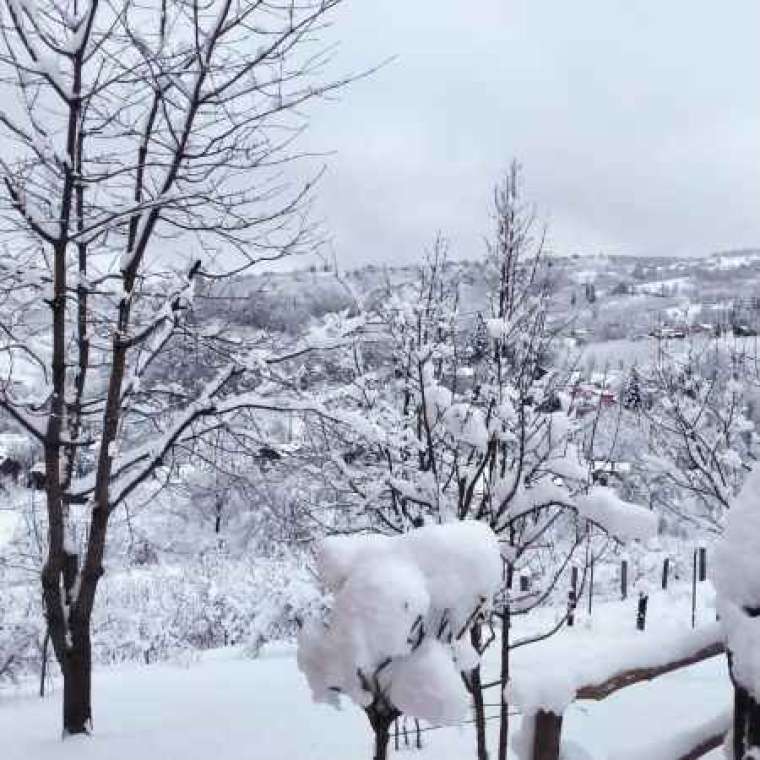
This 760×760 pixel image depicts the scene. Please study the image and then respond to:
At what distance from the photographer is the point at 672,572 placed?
21.9 m

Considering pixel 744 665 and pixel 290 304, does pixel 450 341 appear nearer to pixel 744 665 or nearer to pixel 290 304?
pixel 290 304

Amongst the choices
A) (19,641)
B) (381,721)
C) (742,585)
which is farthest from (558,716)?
(19,641)

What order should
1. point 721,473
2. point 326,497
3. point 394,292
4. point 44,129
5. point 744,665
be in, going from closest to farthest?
point 744,665 → point 44,129 → point 394,292 → point 326,497 → point 721,473

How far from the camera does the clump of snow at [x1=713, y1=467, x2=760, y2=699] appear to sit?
A: 1.68 m

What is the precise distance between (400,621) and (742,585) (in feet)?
2.43

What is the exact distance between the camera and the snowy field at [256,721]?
227 inches

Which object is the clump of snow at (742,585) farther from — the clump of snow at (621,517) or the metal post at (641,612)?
the metal post at (641,612)

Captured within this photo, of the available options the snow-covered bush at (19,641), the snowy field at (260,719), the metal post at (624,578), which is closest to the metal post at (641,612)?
the snowy field at (260,719)

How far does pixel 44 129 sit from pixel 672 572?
800 inches

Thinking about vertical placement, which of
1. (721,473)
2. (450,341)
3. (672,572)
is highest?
(450,341)

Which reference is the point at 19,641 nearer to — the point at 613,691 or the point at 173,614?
the point at 173,614

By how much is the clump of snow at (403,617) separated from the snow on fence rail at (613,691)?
20 cm

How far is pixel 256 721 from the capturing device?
22.4ft

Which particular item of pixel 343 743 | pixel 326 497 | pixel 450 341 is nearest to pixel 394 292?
pixel 450 341
